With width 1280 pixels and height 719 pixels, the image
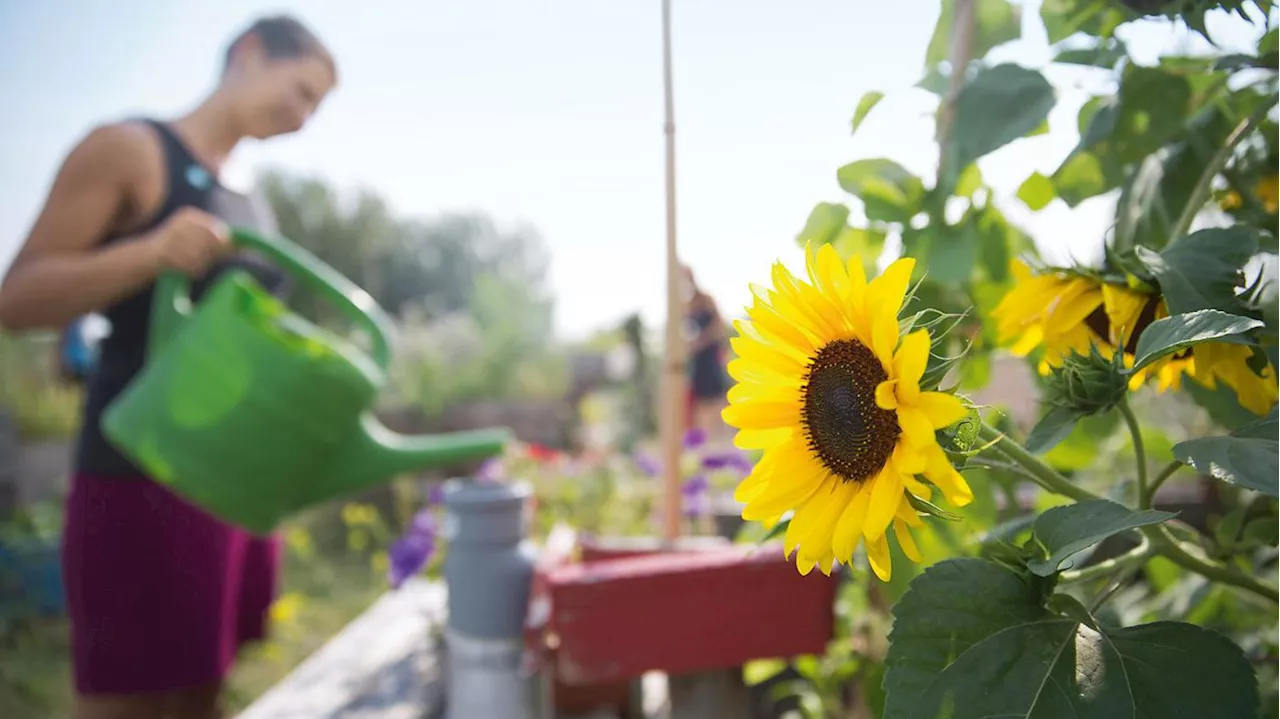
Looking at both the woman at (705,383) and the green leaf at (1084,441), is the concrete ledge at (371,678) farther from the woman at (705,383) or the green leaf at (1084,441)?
the woman at (705,383)

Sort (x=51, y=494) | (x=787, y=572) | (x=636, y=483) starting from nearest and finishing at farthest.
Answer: (x=787, y=572) → (x=636, y=483) → (x=51, y=494)

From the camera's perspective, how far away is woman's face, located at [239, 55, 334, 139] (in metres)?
1.15

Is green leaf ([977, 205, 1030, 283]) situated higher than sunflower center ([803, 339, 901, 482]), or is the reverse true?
green leaf ([977, 205, 1030, 283])

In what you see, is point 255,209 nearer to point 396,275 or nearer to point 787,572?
point 787,572

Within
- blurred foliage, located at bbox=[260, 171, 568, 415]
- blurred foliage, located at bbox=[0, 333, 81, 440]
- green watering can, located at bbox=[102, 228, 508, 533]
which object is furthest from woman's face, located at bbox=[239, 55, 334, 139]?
blurred foliage, located at bbox=[260, 171, 568, 415]

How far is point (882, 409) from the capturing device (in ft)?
1.00

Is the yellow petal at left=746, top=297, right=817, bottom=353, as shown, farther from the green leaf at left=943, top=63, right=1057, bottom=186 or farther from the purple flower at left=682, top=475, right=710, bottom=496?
the purple flower at left=682, top=475, right=710, bottom=496

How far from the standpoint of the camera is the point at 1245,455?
0.86 feet

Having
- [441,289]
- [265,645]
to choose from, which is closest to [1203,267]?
[265,645]

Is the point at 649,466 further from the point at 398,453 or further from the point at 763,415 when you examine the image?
the point at 763,415

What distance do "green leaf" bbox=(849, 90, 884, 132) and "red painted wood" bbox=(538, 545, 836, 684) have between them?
0.29 metres

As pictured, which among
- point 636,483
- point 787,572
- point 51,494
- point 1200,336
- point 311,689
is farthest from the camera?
point 51,494

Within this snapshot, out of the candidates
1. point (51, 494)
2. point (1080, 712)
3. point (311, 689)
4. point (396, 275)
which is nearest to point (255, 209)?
point (311, 689)

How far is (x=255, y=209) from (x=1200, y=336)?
120 cm
